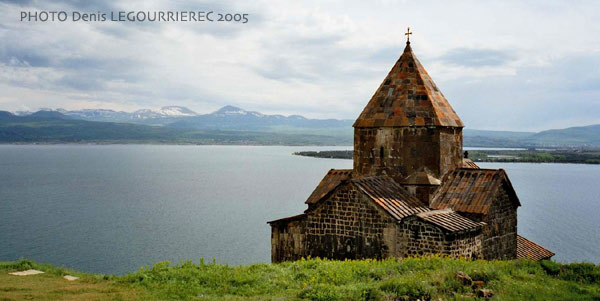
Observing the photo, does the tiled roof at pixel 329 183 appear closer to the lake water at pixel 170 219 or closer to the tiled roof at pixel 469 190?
the tiled roof at pixel 469 190

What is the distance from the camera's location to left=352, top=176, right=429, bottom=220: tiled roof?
490 inches

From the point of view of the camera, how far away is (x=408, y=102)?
14664 mm

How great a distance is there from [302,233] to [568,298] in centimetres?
703

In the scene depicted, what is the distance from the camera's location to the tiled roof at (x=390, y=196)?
12.4 m

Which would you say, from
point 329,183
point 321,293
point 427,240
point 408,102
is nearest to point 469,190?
point 427,240

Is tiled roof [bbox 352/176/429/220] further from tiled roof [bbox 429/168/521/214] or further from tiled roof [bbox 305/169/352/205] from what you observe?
tiled roof [bbox 305/169/352/205]

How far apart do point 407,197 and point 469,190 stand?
6.03 feet

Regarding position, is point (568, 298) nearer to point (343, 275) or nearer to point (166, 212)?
point (343, 275)

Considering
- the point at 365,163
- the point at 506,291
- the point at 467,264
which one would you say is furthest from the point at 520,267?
the point at 365,163

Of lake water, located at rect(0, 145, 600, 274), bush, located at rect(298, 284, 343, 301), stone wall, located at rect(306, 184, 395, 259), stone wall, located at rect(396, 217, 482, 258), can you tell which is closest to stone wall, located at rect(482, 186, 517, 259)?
stone wall, located at rect(396, 217, 482, 258)

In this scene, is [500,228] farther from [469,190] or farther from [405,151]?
[405,151]

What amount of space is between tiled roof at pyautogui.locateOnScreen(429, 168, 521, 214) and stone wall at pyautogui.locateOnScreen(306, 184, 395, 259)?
236 cm

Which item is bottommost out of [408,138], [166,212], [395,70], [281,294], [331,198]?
[166,212]

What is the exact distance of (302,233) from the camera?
1351cm
